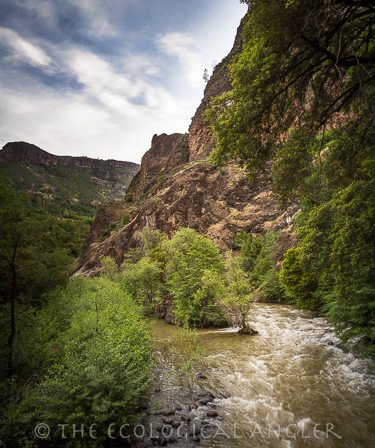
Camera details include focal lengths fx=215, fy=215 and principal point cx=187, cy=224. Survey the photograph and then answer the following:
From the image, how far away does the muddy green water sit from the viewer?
5.93 m

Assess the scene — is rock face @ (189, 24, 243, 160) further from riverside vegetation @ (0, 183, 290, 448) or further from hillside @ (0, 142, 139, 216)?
hillside @ (0, 142, 139, 216)

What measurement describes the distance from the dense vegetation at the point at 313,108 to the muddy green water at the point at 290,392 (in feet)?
7.20

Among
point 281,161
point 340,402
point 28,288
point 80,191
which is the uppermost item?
point 80,191

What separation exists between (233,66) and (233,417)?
9844 mm

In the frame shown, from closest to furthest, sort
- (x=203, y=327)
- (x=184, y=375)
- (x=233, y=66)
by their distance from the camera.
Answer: (x=233, y=66)
(x=184, y=375)
(x=203, y=327)

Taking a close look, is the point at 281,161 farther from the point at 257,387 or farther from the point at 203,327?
the point at 203,327

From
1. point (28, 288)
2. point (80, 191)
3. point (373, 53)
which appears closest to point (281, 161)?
point (373, 53)

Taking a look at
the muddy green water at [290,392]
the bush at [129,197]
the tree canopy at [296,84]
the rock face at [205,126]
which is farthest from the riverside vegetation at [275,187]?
the bush at [129,197]

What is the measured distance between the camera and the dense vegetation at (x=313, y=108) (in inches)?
149

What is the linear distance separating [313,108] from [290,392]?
30.4ft

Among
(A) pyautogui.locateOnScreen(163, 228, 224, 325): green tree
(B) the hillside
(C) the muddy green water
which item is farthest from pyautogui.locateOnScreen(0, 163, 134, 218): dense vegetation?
(C) the muddy green water

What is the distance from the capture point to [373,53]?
4027 millimetres

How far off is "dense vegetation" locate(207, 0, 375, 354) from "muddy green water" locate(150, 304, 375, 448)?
2.19 metres

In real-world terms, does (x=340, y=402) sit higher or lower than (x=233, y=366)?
higher
